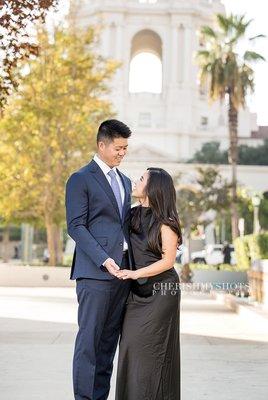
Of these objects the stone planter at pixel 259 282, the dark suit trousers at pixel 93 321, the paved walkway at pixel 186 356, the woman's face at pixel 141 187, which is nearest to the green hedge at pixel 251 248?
the stone planter at pixel 259 282

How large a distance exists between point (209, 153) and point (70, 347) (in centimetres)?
8123

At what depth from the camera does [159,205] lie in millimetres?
5656

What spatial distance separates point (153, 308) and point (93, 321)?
49 centimetres

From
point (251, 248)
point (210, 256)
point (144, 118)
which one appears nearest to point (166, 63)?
point (144, 118)

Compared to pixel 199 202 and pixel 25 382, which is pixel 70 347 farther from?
pixel 199 202

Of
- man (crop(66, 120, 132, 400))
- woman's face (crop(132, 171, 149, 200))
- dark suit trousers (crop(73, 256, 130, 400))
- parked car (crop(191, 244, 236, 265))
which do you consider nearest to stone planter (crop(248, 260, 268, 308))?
man (crop(66, 120, 132, 400))

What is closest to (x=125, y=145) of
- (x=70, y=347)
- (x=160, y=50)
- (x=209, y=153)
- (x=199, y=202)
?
(x=70, y=347)

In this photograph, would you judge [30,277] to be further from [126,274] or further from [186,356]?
[126,274]

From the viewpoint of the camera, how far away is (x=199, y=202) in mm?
48781

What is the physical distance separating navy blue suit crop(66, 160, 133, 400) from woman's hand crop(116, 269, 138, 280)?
12 cm

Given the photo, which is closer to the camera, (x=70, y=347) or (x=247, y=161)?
(x=70, y=347)

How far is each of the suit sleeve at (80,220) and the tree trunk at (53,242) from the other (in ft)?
93.7

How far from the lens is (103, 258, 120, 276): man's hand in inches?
225

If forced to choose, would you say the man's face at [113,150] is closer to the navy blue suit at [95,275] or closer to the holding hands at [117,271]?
the navy blue suit at [95,275]
